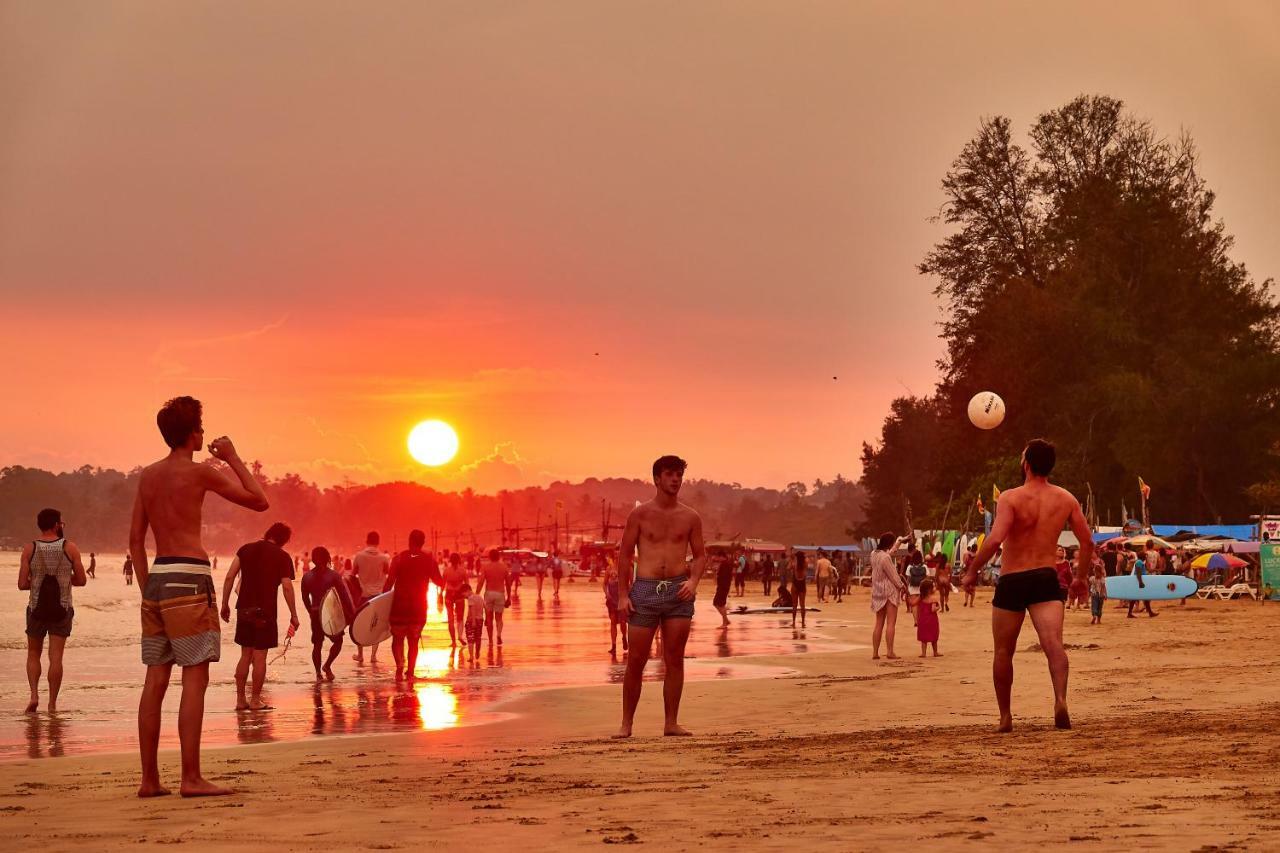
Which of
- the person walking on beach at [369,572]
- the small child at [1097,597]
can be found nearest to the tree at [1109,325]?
the small child at [1097,597]

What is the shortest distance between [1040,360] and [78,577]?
173 feet

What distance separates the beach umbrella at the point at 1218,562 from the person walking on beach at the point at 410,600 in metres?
29.7

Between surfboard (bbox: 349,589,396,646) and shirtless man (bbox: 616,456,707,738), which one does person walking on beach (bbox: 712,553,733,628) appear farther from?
shirtless man (bbox: 616,456,707,738)

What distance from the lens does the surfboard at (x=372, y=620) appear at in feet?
62.2

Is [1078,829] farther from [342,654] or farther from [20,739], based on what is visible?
[342,654]

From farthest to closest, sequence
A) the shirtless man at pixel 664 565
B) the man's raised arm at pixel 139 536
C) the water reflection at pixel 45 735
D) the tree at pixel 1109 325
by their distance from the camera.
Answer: the tree at pixel 1109 325 < the water reflection at pixel 45 735 < the shirtless man at pixel 664 565 < the man's raised arm at pixel 139 536

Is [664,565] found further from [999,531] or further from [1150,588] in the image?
[1150,588]

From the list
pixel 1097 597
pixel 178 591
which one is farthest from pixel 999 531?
pixel 1097 597

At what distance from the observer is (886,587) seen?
20391mm

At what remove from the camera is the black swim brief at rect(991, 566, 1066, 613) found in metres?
9.90

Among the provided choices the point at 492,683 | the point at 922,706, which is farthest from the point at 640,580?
the point at 492,683

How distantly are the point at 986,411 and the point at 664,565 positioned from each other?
26.9 m

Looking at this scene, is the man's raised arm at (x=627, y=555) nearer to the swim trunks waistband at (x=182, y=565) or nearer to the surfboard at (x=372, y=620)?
the swim trunks waistband at (x=182, y=565)

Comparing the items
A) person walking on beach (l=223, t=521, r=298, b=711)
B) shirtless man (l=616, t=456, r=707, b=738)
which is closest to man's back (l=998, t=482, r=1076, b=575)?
shirtless man (l=616, t=456, r=707, b=738)
